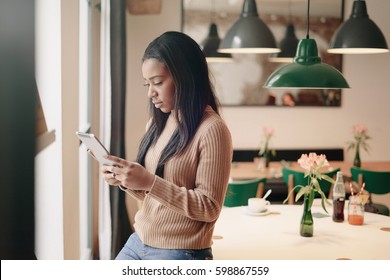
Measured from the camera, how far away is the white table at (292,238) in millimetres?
1643

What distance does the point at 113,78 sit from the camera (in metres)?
2.52

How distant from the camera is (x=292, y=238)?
71.9 inches

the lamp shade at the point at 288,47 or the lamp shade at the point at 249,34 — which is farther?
the lamp shade at the point at 288,47

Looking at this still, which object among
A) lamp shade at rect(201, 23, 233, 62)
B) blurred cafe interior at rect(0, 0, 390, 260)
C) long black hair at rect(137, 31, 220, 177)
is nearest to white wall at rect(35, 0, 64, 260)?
blurred cafe interior at rect(0, 0, 390, 260)

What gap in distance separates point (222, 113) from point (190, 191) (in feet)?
0.82

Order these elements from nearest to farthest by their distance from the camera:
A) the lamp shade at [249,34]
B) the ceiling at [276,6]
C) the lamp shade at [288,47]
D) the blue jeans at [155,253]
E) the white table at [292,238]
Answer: the blue jeans at [155,253] → the white table at [292,238] → the lamp shade at [249,34] → the lamp shade at [288,47] → the ceiling at [276,6]

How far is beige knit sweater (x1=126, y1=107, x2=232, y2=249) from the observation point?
1093 millimetres

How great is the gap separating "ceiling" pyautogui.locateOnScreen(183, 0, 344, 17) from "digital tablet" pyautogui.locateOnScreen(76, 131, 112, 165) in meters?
2.72

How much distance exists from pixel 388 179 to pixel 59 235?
187 cm

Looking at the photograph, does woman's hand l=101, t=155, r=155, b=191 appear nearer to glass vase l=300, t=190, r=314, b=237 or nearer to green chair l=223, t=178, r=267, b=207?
glass vase l=300, t=190, r=314, b=237

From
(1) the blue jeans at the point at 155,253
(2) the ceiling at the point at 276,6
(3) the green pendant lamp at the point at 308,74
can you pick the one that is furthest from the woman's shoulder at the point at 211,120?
(2) the ceiling at the point at 276,6

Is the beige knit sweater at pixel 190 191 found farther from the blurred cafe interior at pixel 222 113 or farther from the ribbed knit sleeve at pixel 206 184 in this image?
the blurred cafe interior at pixel 222 113

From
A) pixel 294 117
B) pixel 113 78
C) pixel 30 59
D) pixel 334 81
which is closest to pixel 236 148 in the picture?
pixel 294 117

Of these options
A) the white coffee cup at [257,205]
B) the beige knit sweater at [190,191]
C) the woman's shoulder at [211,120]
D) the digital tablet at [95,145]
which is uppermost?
the woman's shoulder at [211,120]
